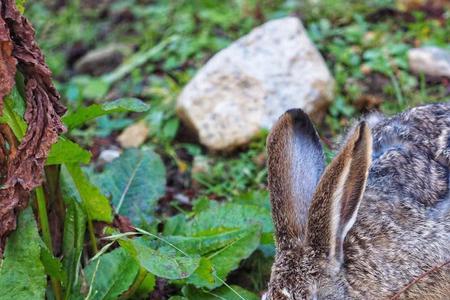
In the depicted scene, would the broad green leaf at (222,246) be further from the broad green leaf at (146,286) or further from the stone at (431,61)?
the stone at (431,61)

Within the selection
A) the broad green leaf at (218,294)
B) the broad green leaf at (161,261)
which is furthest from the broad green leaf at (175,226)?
the broad green leaf at (161,261)

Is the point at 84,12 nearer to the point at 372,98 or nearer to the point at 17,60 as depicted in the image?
the point at 372,98

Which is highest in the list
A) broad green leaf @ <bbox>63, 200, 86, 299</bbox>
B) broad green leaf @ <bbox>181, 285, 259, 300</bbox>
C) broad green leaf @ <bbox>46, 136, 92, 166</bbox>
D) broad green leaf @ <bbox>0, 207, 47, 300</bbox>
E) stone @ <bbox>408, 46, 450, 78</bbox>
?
broad green leaf @ <bbox>46, 136, 92, 166</bbox>

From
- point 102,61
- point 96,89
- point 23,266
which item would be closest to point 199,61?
point 96,89

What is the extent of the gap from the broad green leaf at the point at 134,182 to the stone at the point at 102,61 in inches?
92.0

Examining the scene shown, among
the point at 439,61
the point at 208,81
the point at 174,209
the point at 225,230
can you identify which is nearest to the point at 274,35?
the point at 208,81

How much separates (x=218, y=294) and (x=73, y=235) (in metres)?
0.76

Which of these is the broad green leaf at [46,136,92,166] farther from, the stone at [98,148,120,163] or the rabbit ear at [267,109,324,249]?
the stone at [98,148,120,163]

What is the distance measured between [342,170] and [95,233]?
1.55m

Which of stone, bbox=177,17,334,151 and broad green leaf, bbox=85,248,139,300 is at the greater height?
broad green leaf, bbox=85,248,139,300

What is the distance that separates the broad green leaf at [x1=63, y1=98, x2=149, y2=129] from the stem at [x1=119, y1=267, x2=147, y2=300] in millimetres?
760

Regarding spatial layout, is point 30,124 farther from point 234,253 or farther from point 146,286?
point 234,253

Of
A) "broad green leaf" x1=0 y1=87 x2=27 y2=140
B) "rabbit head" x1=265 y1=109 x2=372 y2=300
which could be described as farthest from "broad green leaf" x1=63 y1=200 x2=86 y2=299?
"rabbit head" x1=265 y1=109 x2=372 y2=300

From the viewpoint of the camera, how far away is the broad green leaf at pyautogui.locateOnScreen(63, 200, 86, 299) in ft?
13.5
